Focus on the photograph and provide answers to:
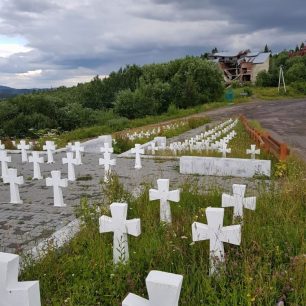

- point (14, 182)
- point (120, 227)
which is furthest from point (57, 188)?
point (120, 227)

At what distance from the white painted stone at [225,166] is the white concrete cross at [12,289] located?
7.40 metres

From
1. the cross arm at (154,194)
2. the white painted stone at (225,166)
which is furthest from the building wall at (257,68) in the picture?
the cross arm at (154,194)

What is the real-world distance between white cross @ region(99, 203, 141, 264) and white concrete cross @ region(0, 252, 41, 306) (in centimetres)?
163

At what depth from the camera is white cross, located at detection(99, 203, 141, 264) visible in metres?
4.23

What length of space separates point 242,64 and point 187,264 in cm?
8409

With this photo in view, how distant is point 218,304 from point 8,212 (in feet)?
15.1

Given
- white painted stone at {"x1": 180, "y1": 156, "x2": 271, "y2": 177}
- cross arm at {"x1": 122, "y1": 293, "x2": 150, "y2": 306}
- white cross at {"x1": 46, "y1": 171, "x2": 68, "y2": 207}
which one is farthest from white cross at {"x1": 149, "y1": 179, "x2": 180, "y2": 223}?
white painted stone at {"x1": 180, "y1": 156, "x2": 271, "y2": 177}

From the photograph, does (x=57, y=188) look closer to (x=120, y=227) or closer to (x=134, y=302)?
(x=120, y=227)

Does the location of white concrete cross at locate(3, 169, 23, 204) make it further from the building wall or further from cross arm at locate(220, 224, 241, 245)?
the building wall

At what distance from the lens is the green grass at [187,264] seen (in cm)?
353

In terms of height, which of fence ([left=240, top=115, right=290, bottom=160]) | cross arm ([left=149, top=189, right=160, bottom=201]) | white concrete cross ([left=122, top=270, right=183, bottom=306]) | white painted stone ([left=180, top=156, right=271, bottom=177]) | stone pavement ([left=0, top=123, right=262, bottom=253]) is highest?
white concrete cross ([left=122, top=270, right=183, bottom=306])

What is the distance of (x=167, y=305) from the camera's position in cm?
249

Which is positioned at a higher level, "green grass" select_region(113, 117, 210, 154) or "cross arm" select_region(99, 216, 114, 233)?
"cross arm" select_region(99, 216, 114, 233)

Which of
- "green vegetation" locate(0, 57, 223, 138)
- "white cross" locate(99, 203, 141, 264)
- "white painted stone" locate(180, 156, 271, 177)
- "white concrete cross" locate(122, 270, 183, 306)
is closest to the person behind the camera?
"white concrete cross" locate(122, 270, 183, 306)
